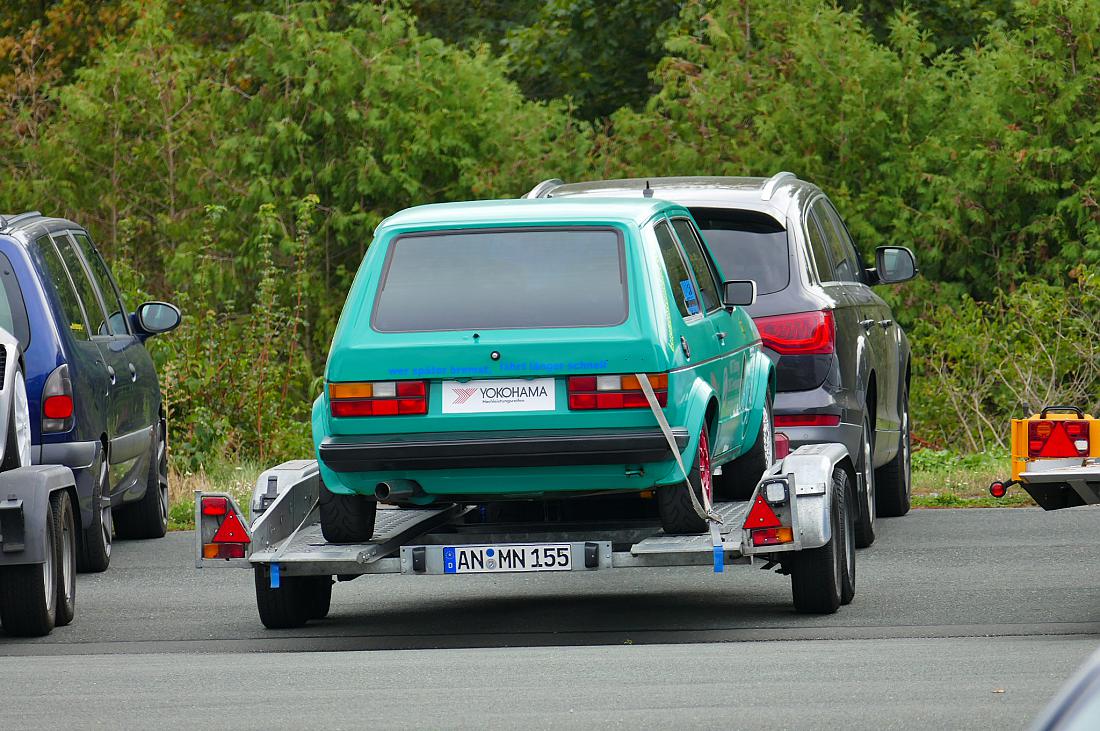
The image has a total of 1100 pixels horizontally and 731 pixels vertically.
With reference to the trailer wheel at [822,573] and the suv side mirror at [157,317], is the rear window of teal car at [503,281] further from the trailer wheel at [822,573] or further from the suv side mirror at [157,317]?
the suv side mirror at [157,317]

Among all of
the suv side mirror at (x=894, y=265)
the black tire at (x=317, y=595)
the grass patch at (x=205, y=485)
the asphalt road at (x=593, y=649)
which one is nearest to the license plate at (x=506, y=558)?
the asphalt road at (x=593, y=649)

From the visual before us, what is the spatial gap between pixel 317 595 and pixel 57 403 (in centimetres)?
218

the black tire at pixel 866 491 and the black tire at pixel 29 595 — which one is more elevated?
the black tire at pixel 29 595

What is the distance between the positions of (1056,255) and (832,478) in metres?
13.9

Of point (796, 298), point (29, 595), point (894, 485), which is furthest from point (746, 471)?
point (894, 485)

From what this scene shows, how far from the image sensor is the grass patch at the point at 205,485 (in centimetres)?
1466

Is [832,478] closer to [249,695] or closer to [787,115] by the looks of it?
[249,695]

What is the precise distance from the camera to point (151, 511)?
44.3 feet

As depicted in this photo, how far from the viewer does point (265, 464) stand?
1747 cm

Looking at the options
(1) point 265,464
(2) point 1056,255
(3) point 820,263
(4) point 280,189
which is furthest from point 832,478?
(4) point 280,189

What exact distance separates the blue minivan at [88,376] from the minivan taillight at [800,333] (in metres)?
3.70

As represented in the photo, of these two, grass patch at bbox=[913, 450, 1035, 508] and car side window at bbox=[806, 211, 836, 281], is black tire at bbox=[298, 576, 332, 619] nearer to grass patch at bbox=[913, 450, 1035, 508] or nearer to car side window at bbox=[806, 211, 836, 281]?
car side window at bbox=[806, 211, 836, 281]

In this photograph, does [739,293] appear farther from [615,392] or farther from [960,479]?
[960,479]

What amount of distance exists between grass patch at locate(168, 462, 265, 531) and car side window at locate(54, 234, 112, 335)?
6.84 ft
